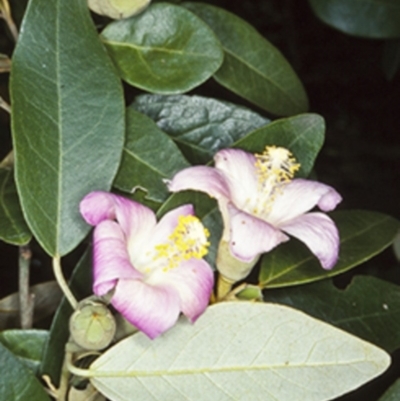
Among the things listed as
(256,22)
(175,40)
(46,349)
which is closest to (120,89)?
(175,40)

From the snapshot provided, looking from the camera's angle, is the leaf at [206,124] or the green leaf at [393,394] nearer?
the green leaf at [393,394]

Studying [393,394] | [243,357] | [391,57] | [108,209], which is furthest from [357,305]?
[391,57]

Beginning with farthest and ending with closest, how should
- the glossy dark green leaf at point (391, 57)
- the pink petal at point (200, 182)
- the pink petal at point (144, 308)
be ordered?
the glossy dark green leaf at point (391, 57) → the pink petal at point (200, 182) → the pink petal at point (144, 308)

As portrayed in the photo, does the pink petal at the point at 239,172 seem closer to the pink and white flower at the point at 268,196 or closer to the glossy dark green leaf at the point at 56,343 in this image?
the pink and white flower at the point at 268,196

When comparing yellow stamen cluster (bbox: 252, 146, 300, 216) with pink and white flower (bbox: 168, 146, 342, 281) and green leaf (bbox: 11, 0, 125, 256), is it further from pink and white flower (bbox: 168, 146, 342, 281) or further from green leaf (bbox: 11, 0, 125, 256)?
green leaf (bbox: 11, 0, 125, 256)

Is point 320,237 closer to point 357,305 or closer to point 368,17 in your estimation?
point 357,305

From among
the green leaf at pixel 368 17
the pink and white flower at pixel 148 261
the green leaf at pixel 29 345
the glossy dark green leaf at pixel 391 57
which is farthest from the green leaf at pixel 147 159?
the glossy dark green leaf at pixel 391 57

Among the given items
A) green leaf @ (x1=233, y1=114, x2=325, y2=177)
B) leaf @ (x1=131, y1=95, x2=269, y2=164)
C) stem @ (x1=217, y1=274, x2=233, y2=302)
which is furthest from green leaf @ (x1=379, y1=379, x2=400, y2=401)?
leaf @ (x1=131, y1=95, x2=269, y2=164)
